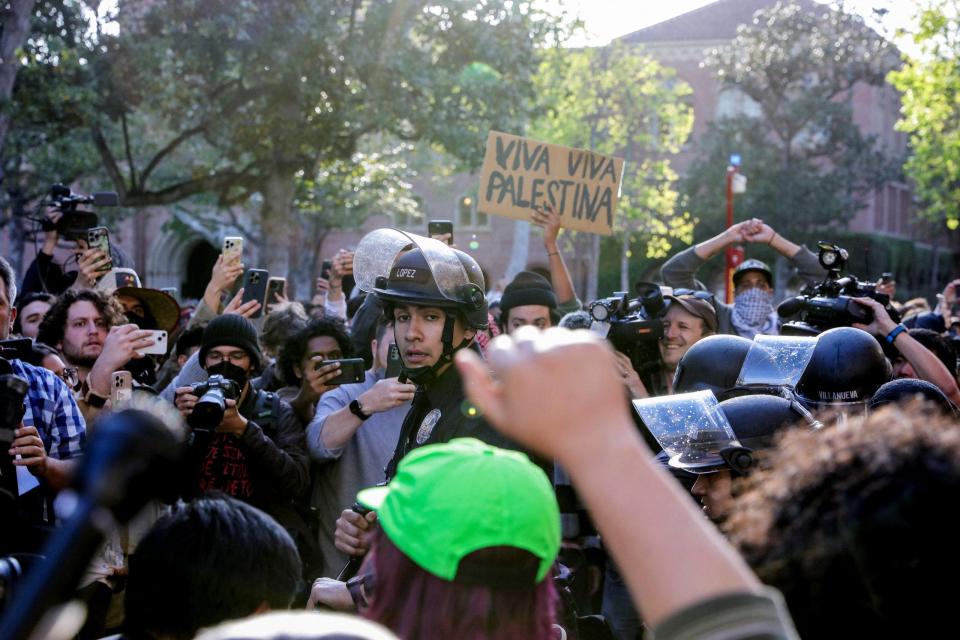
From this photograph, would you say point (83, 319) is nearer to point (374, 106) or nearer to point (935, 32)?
point (374, 106)

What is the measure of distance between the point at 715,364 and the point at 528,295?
1.80 metres

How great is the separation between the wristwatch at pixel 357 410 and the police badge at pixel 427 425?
64 centimetres

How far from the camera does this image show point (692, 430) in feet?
12.3

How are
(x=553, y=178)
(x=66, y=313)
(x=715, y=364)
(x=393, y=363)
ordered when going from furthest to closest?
1. (x=553, y=178)
2. (x=66, y=313)
3. (x=393, y=363)
4. (x=715, y=364)

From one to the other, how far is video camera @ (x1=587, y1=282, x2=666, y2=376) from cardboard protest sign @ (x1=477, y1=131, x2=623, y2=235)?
72.8 inches

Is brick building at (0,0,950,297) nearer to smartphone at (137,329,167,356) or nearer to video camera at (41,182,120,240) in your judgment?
video camera at (41,182,120,240)

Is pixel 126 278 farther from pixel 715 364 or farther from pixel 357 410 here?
pixel 715 364

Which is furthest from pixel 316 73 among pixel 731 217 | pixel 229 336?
pixel 229 336

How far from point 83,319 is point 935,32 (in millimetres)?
18976

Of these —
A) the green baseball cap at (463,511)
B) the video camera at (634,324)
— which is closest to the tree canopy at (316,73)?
the video camera at (634,324)

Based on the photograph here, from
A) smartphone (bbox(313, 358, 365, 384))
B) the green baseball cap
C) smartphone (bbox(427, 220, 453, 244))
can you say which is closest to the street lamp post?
smartphone (bbox(427, 220, 453, 244))

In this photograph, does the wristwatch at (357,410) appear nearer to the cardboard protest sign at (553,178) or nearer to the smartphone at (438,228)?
the smartphone at (438,228)

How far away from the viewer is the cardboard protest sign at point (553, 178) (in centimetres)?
780

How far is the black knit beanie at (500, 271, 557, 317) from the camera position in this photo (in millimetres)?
6367
